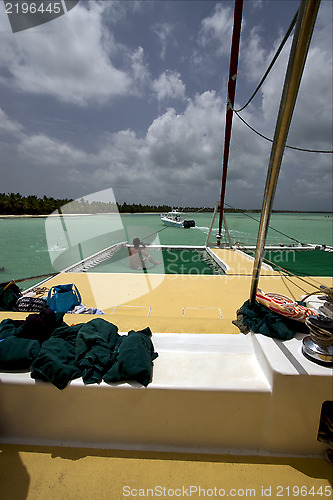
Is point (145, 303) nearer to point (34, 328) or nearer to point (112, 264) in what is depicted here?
point (34, 328)

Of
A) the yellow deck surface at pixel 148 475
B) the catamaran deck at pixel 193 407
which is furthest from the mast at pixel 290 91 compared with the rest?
the yellow deck surface at pixel 148 475

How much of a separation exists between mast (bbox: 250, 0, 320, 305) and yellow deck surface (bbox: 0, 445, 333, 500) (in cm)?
140

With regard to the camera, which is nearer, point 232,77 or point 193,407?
point 193,407

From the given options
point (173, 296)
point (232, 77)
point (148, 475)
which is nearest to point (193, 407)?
point (148, 475)

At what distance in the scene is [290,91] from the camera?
1.13m

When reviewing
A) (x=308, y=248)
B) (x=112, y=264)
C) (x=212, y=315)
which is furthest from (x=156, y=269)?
(x=308, y=248)

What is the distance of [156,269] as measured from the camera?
841 centimetres

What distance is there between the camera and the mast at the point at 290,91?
0.99 m

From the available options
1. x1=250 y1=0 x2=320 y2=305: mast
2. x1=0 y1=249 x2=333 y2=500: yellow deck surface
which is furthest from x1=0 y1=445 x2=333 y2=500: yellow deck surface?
x1=250 y1=0 x2=320 y2=305: mast

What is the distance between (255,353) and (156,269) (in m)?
6.80

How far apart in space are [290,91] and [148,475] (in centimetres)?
220

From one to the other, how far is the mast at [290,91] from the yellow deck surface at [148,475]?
1402 millimetres

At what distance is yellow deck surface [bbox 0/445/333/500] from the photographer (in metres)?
1.22

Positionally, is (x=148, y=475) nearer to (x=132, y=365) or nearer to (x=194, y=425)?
(x=194, y=425)
